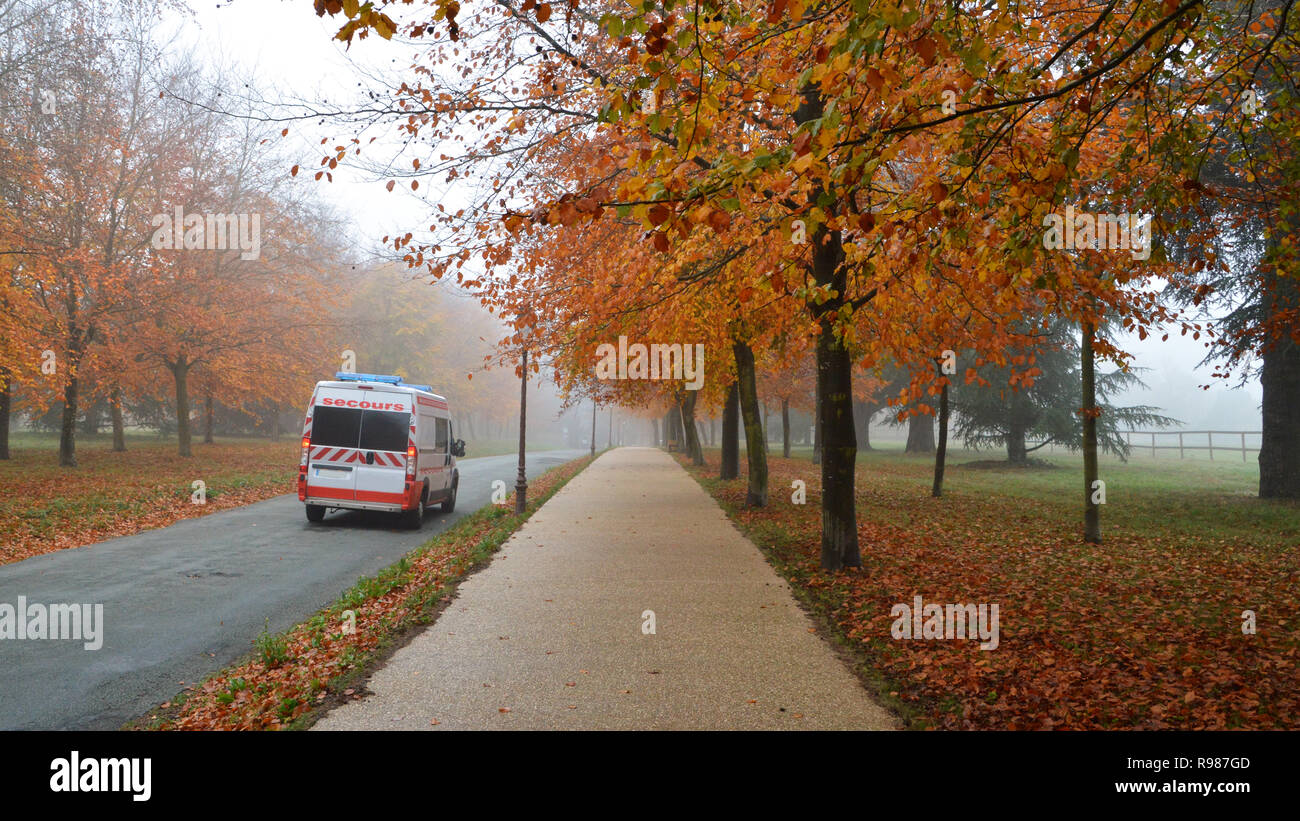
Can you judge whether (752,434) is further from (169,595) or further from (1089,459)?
(169,595)

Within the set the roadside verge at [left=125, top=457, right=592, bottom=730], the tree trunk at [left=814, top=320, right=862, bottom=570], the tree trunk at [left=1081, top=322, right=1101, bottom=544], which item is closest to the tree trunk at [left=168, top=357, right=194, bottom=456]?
the roadside verge at [left=125, top=457, right=592, bottom=730]

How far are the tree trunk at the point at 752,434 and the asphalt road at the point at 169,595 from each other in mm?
6502

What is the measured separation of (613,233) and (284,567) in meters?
6.65

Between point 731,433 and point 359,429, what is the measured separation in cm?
1172

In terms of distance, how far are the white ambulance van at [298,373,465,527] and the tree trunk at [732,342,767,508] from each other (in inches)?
268

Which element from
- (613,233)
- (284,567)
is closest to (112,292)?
(284,567)

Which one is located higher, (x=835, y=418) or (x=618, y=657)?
(x=835, y=418)

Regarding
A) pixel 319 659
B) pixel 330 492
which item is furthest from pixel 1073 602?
pixel 330 492

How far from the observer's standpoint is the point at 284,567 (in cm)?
927

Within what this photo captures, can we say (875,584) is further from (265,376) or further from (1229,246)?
(265,376)

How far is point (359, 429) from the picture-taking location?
1284 cm

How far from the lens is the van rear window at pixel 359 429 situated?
1272cm

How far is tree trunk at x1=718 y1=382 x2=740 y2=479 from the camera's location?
20.8 meters
